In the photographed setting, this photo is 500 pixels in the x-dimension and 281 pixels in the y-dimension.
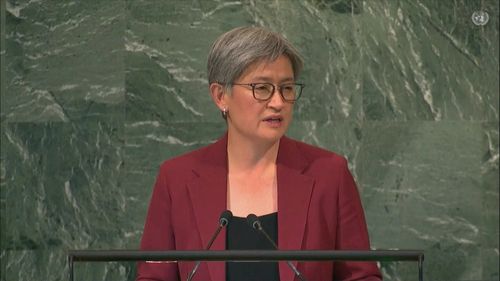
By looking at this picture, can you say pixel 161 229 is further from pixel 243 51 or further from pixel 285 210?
pixel 243 51

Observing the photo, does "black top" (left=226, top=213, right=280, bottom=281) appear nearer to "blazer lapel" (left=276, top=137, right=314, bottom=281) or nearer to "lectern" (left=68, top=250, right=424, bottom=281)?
"blazer lapel" (left=276, top=137, right=314, bottom=281)

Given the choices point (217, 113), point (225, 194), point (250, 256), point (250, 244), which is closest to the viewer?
point (250, 256)

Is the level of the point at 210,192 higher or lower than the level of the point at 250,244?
higher

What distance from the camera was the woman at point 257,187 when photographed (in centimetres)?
303

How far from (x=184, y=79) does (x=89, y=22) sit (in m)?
0.48

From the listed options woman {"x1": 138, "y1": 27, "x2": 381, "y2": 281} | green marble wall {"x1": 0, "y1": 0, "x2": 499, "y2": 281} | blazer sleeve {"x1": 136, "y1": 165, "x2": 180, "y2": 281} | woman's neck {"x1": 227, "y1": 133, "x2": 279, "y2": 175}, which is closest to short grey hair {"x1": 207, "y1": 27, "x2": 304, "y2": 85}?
woman {"x1": 138, "y1": 27, "x2": 381, "y2": 281}

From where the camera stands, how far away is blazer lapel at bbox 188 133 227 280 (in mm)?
3072

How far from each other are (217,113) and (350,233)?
1.58m

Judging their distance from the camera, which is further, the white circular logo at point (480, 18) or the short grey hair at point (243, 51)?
the white circular logo at point (480, 18)

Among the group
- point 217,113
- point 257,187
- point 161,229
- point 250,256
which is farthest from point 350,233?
point 217,113

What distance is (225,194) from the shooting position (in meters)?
3.15

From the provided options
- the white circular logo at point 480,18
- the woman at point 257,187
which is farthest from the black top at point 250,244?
the white circular logo at point 480,18

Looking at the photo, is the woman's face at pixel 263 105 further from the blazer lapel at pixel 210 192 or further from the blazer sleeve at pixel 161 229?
the blazer sleeve at pixel 161 229

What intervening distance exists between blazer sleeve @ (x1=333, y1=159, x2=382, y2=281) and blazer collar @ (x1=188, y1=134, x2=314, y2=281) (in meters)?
0.11
